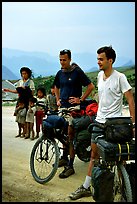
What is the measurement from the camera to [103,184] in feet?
11.2

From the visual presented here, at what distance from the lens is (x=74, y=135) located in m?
4.85

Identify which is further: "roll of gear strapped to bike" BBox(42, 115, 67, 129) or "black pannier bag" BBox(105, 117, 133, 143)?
"roll of gear strapped to bike" BBox(42, 115, 67, 129)

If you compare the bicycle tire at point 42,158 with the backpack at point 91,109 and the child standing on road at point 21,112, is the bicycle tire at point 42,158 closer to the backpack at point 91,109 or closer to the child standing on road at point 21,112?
the backpack at point 91,109

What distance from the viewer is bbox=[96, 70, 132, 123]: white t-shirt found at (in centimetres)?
384

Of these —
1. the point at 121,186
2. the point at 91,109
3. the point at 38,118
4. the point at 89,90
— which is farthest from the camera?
the point at 38,118

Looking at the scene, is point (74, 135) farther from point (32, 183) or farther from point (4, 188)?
point (4, 188)

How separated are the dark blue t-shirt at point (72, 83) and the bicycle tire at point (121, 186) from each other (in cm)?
173

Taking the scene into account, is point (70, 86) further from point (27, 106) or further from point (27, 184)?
point (27, 106)

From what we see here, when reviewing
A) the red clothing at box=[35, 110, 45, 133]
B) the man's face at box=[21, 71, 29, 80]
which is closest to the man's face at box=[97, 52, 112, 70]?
the man's face at box=[21, 71, 29, 80]

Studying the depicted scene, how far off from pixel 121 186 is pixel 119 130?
547mm

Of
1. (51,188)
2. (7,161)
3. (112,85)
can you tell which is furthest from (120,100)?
(7,161)

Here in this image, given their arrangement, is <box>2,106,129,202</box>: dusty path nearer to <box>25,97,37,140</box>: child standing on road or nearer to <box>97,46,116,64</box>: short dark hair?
<box>25,97,37,140</box>: child standing on road

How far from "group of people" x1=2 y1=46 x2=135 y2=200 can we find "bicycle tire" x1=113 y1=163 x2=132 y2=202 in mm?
526

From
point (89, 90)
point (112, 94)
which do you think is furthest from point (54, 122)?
point (112, 94)
